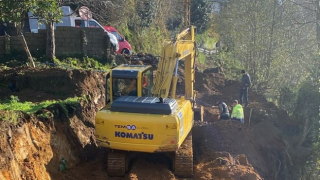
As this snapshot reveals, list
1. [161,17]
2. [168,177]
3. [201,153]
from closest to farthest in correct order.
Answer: [168,177] → [201,153] → [161,17]

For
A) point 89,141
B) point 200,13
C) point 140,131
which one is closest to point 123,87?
point 140,131

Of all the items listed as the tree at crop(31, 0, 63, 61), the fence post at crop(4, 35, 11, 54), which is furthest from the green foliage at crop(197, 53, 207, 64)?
the tree at crop(31, 0, 63, 61)

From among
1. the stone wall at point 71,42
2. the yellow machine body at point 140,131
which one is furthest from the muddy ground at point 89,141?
the stone wall at point 71,42

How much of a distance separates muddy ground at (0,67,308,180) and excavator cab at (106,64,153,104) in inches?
53.0

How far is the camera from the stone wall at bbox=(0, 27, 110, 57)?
17.0 meters

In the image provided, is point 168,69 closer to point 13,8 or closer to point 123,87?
point 123,87

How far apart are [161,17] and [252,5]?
1160 cm

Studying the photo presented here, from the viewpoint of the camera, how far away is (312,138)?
1614cm

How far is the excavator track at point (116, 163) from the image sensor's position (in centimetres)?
945

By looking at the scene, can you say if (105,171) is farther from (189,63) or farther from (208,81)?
(208,81)

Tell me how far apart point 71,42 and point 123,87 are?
8.58 metres

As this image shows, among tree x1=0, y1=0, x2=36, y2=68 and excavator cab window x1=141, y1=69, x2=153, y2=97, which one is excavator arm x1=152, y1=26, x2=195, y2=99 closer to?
excavator cab window x1=141, y1=69, x2=153, y2=97

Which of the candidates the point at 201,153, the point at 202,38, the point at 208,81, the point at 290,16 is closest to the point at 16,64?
the point at 201,153

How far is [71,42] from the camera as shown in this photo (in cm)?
1806
